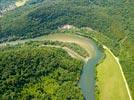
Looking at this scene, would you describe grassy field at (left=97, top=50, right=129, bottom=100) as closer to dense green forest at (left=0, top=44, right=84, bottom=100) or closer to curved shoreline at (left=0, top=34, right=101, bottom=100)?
curved shoreline at (left=0, top=34, right=101, bottom=100)

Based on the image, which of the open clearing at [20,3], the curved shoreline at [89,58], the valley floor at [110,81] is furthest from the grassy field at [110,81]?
the open clearing at [20,3]

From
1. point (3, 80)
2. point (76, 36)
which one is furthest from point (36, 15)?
point (3, 80)

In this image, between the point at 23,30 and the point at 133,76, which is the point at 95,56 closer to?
the point at 133,76

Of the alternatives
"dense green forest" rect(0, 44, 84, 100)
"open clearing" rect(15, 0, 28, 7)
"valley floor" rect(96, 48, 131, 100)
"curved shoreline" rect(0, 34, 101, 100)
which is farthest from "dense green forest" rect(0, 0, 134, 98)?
"open clearing" rect(15, 0, 28, 7)

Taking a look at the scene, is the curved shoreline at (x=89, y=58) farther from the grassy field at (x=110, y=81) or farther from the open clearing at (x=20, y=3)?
the open clearing at (x=20, y=3)

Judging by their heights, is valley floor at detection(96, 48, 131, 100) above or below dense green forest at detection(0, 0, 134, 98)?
below

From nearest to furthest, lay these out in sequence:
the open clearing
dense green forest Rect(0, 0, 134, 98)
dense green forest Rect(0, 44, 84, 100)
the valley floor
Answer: dense green forest Rect(0, 44, 84, 100) → the valley floor → dense green forest Rect(0, 0, 134, 98) → the open clearing

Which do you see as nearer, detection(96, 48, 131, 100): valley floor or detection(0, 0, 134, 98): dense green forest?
detection(96, 48, 131, 100): valley floor
